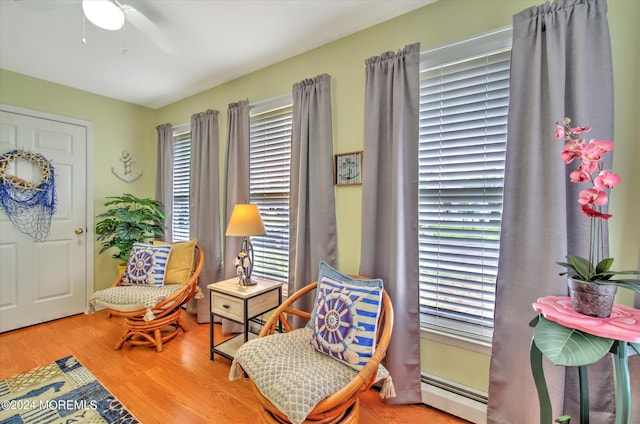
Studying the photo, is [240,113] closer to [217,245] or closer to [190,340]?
[217,245]

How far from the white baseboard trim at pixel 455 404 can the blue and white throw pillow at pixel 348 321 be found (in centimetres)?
74

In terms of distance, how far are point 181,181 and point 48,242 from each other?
1493 millimetres

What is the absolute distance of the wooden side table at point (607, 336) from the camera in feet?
3.03

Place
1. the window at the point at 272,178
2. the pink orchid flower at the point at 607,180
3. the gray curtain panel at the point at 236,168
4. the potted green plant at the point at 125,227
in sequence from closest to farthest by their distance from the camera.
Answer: the pink orchid flower at the point at 607,180 → the window at the point at 272,178 → the gray curtain panel at the point at 236,168 → the potted green plant at the point at 125,227

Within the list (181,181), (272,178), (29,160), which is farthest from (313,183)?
(29,160)

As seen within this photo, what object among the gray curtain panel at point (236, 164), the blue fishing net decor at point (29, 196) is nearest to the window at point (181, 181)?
the gray curtain panel at point (236, 164)

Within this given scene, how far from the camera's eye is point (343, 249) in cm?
213

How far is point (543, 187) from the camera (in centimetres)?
137

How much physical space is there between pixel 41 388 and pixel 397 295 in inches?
100

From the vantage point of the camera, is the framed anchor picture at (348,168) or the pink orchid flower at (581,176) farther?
the framed anchor picture at (348,168)

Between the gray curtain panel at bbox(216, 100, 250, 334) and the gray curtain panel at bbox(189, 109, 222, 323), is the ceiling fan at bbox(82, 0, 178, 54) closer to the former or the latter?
the gray curtain panel at bbox(216, 100, 250, 334)

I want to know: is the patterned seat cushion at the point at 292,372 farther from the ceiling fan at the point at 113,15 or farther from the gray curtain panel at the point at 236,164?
the ceiling fan at the point at 113,15

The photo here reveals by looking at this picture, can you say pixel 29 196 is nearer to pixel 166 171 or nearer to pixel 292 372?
pixel 166 171

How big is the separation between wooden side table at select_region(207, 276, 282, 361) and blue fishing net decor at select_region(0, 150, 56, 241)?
7.39 feet
